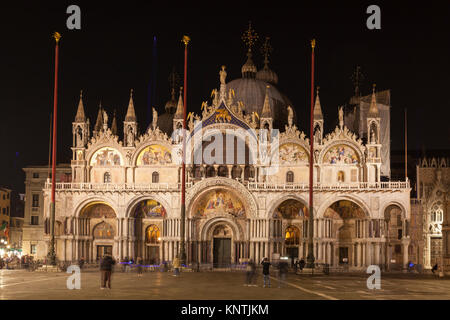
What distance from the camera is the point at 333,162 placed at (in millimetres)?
73250

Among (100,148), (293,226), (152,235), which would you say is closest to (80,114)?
(100,148)

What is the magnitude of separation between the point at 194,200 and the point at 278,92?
23.6m

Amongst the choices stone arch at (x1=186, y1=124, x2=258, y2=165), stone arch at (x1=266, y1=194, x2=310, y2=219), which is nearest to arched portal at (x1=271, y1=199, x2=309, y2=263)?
stone arch at (x1=266, y1=194, x2=310, y2=219)

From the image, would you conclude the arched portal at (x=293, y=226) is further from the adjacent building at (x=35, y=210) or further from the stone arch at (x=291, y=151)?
the adjacent building at (x=35, y=210)

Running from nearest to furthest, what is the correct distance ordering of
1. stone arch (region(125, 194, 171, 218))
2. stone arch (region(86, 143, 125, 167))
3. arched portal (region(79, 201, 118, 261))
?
stone arch (region(125, 194, 171, 218)) < arched portal (region(79, 201, 118, 261)) < stone arch (region(86, 143, 125, 167))

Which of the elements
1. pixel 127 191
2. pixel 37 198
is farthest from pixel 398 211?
pixel 37 198

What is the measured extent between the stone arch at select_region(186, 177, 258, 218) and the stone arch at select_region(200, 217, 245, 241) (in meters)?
2.14

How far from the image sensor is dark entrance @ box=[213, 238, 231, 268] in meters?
73.6

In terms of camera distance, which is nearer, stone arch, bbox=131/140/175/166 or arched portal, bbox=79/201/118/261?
stone arch, bbox=131/140/175/166

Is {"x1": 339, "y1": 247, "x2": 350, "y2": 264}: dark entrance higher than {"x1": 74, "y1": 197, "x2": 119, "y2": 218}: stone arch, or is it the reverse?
{"x1": 74, "y1": 197, "x2": 119, "y2": 218}: stone arch

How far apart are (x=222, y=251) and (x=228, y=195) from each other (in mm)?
5778

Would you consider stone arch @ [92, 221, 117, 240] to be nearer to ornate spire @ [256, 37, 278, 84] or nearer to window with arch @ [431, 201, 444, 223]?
ornate spire @ [256, 37, 278, 84]

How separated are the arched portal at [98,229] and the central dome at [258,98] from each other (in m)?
20.3

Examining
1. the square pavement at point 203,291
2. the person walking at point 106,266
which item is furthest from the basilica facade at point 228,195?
the person walking at point 106,266
